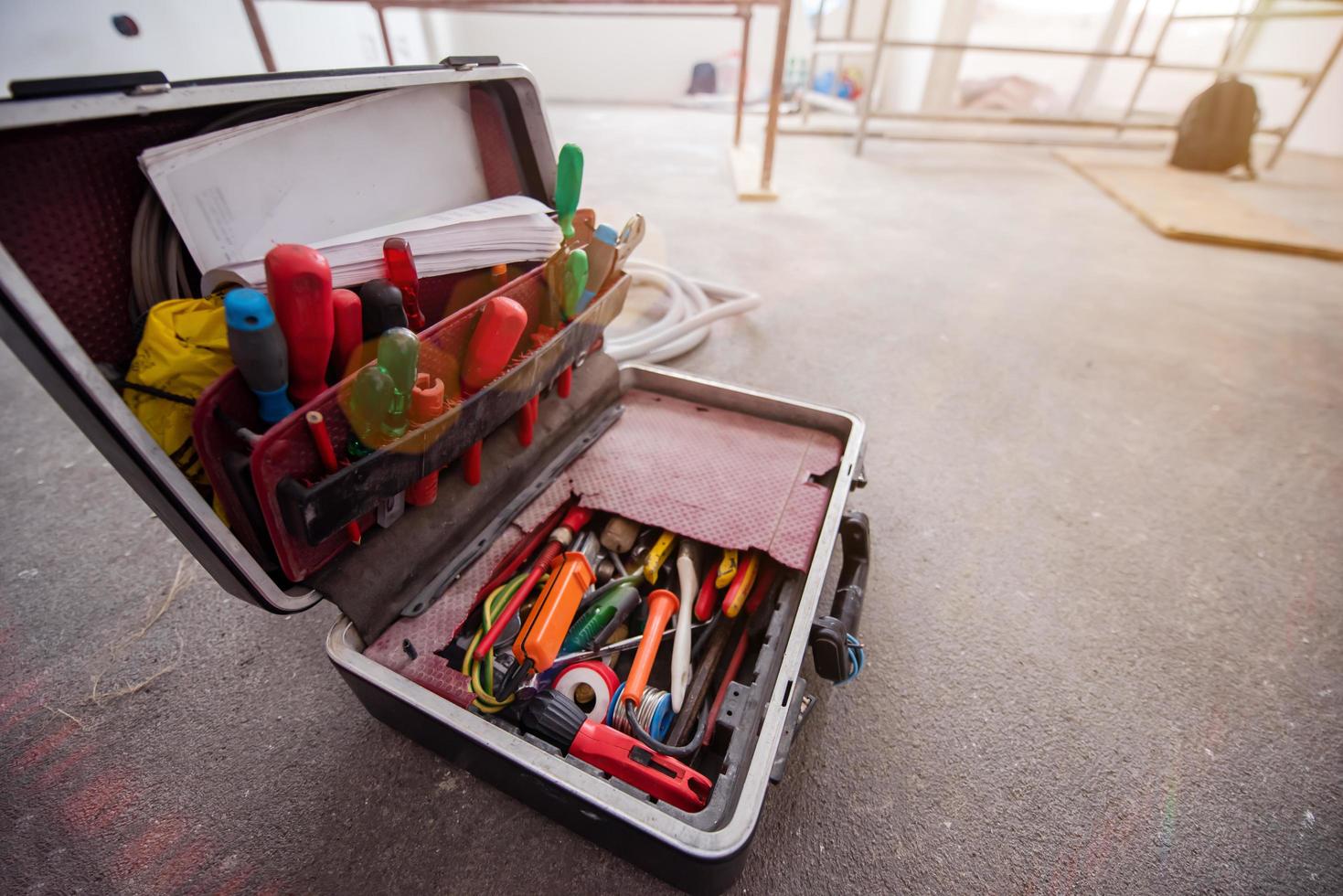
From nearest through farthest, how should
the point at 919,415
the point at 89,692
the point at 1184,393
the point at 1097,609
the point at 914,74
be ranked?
the point at 89,692 < the point at 1097,609 < the point at 919,415 < the point at 1184,393 < the point at 914,74

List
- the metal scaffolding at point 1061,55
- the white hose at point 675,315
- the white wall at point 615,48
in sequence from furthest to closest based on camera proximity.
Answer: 1. the white wall at point 615,48
2. the metal scaffolding at point 1061,55
3. the white hose at point 675,315

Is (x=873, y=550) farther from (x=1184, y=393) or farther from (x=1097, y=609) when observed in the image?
(x=1184, y=393)

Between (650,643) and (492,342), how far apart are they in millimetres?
298

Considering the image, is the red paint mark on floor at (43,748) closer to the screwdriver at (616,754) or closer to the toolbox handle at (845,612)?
the screwdriver at (616,754)

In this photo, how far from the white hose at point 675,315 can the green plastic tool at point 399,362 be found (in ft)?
2.15

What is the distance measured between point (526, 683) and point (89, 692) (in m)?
0.48

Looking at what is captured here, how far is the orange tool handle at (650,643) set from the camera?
0.50 metres

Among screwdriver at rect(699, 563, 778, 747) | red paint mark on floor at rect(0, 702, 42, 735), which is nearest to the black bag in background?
screwdriver at rect(699, 563, 778, 747)

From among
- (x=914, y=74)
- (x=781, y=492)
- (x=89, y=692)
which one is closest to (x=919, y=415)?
(x=781, y=492)

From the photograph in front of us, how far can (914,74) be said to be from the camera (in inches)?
168

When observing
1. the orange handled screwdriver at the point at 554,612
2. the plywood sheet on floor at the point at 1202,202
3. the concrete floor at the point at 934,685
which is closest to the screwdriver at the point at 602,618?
the orange handled screwdriver at the point at 554,612

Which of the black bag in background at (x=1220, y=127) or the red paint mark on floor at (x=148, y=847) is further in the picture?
the black bag in background at (x=1220, y=127)

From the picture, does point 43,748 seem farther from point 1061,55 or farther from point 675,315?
point 1061,55

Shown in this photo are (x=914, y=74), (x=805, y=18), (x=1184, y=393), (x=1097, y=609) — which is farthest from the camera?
(x=805, y=18)
